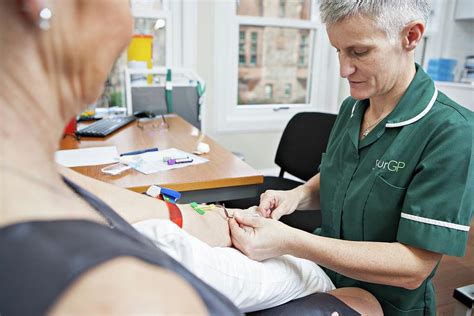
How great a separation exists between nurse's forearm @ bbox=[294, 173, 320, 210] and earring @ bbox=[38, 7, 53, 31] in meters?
0.99

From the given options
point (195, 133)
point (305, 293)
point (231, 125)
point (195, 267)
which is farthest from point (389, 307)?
point (231, 125)

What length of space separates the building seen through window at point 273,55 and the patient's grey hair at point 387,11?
Result: 2.13m

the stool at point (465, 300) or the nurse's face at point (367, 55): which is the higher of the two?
the nurse's face at point (367, 55)

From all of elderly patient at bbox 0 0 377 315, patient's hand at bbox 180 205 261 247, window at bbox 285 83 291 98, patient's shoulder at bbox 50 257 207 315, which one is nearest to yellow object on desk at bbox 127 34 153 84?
window at bbox 285 83 291 98

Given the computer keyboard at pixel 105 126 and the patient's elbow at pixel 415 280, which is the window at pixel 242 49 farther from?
the patient's elbow at pixel 415 280

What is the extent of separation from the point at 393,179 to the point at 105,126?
1468mm

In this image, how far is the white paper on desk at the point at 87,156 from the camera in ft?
4.59

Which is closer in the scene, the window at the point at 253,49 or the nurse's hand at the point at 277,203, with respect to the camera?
the nurse's hand at the point at 277,203

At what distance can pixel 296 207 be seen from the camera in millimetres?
1245

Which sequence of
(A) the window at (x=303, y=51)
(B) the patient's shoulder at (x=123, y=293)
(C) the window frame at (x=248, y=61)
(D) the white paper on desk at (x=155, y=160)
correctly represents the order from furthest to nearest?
(A) the window at (x=303, y=51) → (C) the window frame at (x=248, y=61) → (D) the white paper on desk at (x=155, y=160) → (B) the patient's shoulder at (x=123, y=293)

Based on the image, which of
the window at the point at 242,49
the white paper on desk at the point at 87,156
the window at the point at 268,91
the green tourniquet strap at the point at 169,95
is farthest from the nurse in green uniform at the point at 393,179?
the window at the point at 268,91

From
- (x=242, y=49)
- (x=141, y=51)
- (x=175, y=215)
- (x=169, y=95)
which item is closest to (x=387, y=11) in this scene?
(x=175, y=215)

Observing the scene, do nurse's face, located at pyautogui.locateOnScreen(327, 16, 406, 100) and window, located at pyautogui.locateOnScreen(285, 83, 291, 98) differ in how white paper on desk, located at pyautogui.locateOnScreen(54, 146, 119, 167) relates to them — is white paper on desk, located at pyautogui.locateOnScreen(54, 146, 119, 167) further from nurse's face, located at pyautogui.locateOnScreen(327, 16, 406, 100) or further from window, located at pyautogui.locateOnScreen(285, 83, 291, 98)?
window, located at pyautogui.locateOnScreen(285, 83, 291, 98)

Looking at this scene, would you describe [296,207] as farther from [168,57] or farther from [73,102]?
[168,57]
